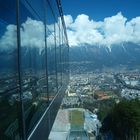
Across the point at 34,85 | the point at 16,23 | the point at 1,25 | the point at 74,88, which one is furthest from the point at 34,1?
the point at 74,88

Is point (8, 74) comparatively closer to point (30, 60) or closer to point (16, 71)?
point (16, 71)

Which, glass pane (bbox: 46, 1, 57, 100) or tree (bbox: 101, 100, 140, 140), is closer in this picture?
glass pane (bbox: 46, 1, 57, 100)

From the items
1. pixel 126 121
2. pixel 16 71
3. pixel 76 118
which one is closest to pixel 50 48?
pixel 16 71

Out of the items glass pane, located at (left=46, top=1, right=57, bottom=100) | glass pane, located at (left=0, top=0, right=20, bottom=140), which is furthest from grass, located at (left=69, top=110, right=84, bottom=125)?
glass pane, located at (left=0, top=0, right=20, bottom=140)

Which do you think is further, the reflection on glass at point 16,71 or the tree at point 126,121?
the tree at point 126,121

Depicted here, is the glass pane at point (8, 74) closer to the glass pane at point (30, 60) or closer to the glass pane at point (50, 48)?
the glass pane at point (30, 60)

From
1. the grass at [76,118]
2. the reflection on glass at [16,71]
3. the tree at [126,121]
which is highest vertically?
the reflection on glass at [16,71]

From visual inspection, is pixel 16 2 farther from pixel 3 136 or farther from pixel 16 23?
pixel 3 136

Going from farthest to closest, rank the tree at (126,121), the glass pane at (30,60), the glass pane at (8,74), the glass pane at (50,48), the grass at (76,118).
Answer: the grass at (76,118) → the tree at (126,121) → the glass pane at (50,48) → the glass pane at (30,60) → the glass pane at (8,74)

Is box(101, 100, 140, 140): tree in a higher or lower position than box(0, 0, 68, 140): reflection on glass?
lower

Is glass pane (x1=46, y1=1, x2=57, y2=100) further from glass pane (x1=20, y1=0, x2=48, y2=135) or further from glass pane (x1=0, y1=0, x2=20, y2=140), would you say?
glass pane (x1=0, y1=0, x2=20, y2=140)

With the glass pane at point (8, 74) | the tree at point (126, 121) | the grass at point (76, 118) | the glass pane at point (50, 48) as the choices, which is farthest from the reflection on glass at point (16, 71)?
the grass at point (76, 118)

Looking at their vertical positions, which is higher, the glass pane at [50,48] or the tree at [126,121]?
the glass pane at [50,48]
